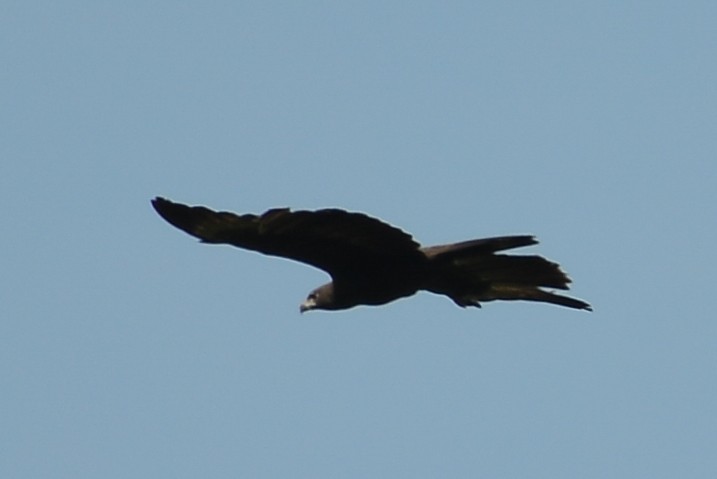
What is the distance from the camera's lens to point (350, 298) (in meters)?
14.5

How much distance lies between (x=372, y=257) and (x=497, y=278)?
3.91 feet

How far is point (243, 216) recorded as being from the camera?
45.2 ft

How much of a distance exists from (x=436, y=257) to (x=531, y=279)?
1032 millimetres

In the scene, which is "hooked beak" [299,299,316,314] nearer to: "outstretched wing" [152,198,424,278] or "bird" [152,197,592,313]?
"bird" [152,197,592,313]

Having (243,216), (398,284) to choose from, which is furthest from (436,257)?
(243,216)

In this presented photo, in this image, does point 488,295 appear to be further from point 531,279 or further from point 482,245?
point 482,245

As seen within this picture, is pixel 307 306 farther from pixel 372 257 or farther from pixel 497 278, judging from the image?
pixel 497 278

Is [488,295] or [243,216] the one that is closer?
[243,216]

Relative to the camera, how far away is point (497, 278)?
49.3ft

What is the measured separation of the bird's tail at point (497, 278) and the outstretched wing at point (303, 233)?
377 mm

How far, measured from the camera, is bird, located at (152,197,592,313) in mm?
13742

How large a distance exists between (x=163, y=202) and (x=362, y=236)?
1.25 metres

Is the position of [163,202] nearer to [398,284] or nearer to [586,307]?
[398,284]

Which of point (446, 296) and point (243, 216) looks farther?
point (446, 296)
